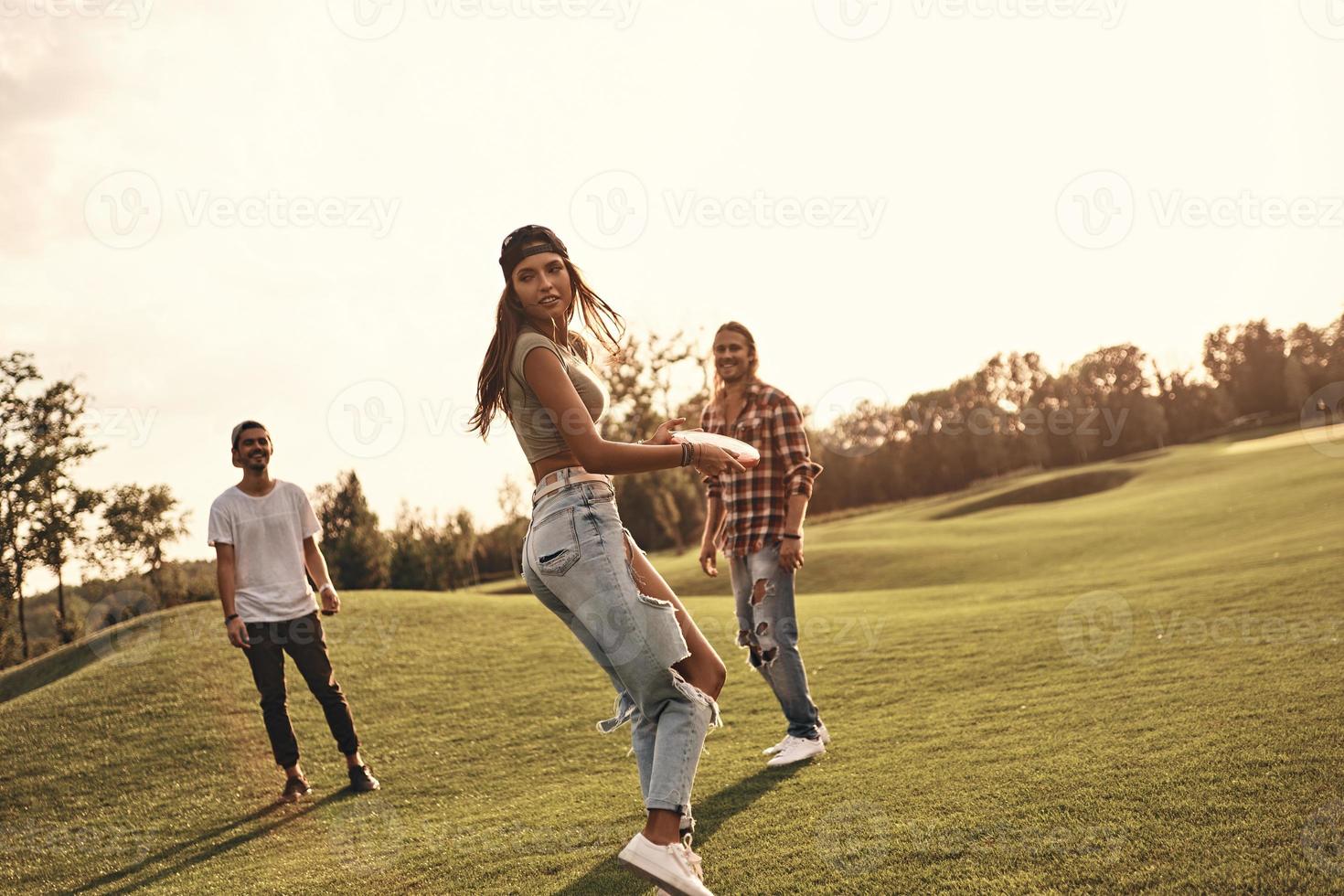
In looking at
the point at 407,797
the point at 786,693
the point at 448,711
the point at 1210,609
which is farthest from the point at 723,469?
the point at 1210,609

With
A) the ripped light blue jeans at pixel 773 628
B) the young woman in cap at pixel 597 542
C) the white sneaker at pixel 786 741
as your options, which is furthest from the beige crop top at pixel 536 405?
the white sneaker at pixel 786 741

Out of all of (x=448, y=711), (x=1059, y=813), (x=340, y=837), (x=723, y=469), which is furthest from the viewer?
(x=448, y=711)

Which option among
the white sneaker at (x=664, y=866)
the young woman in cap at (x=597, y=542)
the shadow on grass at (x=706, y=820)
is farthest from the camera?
the shadow on grass at (x=706, y=820)

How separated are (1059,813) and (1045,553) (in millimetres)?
22040

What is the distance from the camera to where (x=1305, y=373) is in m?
75.3

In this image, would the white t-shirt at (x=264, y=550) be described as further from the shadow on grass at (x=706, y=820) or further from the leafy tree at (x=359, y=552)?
the leafy tree at (x=359, y=552)

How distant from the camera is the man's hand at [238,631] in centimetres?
668

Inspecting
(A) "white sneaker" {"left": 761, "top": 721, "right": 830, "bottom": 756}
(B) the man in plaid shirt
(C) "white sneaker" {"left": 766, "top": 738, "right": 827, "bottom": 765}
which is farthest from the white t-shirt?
(C) "white sneaker" {"left": 766, "top": 738, "right": 827, "bottom": 765}

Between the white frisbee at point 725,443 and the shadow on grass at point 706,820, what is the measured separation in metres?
1.70

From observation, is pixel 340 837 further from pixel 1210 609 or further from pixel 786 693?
pixel 1210 609

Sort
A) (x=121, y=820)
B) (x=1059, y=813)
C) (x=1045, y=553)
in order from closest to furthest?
(x=1059, y=813) < (x=121, y=820) < (x=1045, y=553)

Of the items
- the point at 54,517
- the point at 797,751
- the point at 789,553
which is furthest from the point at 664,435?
the point at 54,517

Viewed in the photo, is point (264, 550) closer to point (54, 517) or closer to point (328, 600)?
point (328, 600)

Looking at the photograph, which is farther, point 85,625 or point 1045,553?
point 85,625
